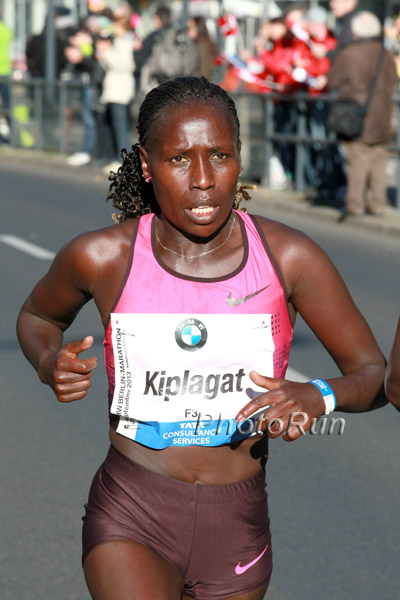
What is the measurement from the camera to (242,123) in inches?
629

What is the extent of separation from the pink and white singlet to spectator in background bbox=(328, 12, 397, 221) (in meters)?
10.1

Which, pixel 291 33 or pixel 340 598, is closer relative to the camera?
pixel 340 598

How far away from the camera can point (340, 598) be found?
13.9ft

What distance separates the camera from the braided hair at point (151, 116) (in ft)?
9.39

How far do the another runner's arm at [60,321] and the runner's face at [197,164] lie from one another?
0.27m

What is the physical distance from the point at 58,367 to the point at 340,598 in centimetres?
190

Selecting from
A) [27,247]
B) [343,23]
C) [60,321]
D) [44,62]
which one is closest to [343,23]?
[343,23]

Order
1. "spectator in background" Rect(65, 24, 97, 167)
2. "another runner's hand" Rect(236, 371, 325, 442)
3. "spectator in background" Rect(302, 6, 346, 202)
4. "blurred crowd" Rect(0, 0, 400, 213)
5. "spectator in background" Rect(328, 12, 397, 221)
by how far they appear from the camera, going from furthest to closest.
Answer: "spectator in background" Rect(65, 24, 97, 167) < "spectator in background" Rect(302, 6, 346, 202) < "blurred crowd" Rect(0, 0, 400, 213) < "spectator in background" Rect(328, 12, 397, 221) < "another runner's hand" Rect(236, 371, 325, 442)

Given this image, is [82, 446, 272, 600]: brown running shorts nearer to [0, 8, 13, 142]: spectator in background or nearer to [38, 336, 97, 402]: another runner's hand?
[38, 336, 97, 402]: another runner's hand

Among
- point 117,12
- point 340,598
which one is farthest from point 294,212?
point 340,598

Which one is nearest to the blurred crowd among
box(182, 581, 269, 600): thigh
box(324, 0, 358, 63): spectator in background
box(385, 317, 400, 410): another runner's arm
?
box(324, 0, 358, 63): spectator in background

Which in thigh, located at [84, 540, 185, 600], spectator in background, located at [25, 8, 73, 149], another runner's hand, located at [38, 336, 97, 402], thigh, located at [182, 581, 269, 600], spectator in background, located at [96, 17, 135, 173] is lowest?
spectator in background, located at [25, 8, 73, 149]

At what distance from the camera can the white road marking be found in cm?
1098

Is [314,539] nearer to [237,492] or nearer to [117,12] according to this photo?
[237,492]
